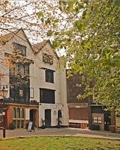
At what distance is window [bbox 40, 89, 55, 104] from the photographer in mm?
40000

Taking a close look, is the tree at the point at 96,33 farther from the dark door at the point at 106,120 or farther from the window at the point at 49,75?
the window at the point at 49,75

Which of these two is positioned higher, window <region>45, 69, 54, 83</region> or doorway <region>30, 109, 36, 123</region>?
window <region>45, 69, 54, 83</region>

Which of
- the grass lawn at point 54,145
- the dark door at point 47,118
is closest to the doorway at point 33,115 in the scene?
the dark door at point 47,118

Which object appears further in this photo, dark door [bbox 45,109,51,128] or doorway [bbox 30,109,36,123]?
dark door [bbox 45,109,51,128]

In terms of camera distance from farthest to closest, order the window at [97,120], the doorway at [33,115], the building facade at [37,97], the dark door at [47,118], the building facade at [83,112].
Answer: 1. the dark door at [47,118]
2. the doorway at [33,115]
3. the window at [97,120]
4. the building facade at [83,112]
5. the building facade at [37,97]

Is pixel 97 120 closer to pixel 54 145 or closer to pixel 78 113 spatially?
pixel 78 113

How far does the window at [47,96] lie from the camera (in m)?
40.0

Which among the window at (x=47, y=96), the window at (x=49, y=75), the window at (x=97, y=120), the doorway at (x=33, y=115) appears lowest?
the window at (x=97, y=120)

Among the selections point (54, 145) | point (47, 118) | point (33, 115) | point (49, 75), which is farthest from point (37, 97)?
point (54, 145)

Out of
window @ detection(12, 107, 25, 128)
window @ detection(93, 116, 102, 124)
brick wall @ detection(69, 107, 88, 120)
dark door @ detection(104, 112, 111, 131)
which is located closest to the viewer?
window @ detection(12, 107, 25, 128)

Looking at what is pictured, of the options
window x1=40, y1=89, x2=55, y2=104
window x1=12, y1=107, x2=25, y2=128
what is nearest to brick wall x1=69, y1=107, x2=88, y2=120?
window x1=40, y1=89, x2=55, y2=104

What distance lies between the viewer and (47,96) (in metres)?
41.2

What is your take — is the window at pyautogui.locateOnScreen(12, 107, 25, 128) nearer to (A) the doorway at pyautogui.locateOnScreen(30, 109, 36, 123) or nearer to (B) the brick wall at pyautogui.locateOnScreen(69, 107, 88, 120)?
(A) the doorway at pyautogui.locateOnScreen(30, 109, 36, 123)

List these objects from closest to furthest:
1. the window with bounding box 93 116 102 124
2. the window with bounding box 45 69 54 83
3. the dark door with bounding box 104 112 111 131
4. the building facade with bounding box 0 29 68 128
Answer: the building facade with bounding box 0 29 68 128, the dark door with bounding box 104 112 111 131, the window with bounding box 93 116 102 124, the window with bounding box 45 69 54 83
